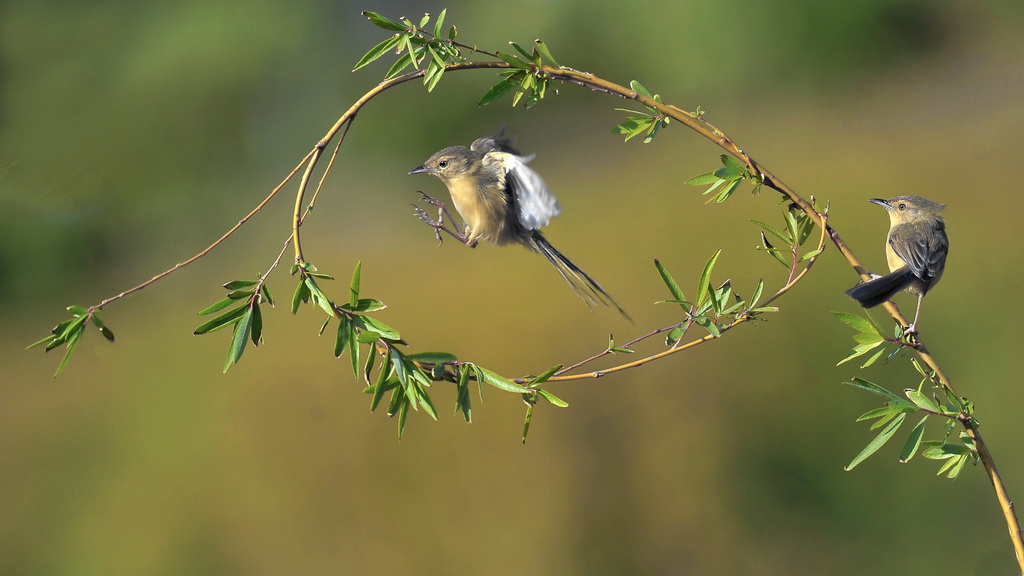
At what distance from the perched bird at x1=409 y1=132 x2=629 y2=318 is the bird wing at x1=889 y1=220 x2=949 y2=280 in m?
0.67

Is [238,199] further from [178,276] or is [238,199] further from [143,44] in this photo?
[143,44]

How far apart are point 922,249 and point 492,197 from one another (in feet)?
3.05

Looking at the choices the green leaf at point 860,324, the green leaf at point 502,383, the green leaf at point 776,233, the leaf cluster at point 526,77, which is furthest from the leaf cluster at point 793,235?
the green leaf at point 502,383

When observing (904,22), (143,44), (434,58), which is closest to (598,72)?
(904,22)

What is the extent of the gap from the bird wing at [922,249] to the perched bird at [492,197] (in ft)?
2.21

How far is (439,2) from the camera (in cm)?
558

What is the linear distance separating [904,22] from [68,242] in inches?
216

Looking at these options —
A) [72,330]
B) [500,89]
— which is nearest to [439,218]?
[500,89]

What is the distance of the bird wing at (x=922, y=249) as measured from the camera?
1.71 meters

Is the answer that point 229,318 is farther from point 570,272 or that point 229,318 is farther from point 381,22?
point 570,272

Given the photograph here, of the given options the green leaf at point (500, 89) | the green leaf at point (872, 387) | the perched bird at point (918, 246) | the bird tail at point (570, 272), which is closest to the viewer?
the green leaf at point (872, 387)

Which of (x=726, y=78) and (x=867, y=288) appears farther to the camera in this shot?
(x=726, y=78)

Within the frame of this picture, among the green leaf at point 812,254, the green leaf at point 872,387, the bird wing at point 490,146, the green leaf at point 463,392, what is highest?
the bird wing at point 490,146

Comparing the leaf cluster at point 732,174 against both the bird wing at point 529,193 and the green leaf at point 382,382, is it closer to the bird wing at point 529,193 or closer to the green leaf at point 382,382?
the bird wing at point 529,193
